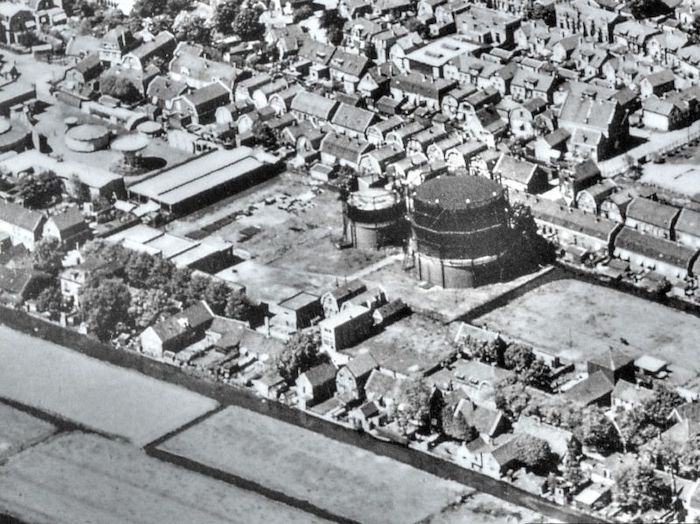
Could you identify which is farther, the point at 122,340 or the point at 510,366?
the point at 122,340

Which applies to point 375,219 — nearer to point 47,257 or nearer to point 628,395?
point 47,257

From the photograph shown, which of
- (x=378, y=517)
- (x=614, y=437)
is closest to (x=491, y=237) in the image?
(x=614, y=437)

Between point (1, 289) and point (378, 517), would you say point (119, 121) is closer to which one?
point (1, 289)

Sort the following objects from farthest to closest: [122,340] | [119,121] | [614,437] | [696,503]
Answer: [119,121] < [122,340] < [614,437] < [696,503]

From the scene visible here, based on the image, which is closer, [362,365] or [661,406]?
[661,406]

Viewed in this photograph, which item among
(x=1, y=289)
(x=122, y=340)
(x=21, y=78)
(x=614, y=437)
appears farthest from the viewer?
(x=21, y=78)

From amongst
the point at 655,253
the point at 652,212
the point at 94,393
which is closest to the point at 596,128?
the point at 652,212
